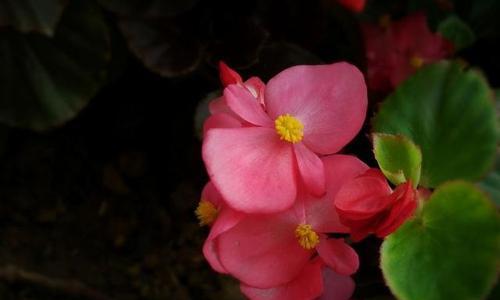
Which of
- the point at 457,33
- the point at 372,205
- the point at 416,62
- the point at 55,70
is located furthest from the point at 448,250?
the point at 55,70

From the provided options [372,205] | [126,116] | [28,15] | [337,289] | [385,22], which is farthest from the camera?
[126,116]

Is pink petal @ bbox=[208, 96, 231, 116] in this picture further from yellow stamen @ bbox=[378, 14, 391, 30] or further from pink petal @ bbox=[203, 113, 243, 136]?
yellow stamen @ bbox=[378, 14, 391, 30]

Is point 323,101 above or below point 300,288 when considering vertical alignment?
above

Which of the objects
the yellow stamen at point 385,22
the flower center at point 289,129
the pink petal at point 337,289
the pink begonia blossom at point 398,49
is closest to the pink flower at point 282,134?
the flower center at point 289,129

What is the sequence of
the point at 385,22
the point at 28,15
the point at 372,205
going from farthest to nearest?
the point at 385,22, the point at 28,15, the point at 372,205

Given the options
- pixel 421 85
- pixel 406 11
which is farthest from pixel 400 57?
pixel 421 85

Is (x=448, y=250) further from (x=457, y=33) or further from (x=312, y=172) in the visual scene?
(x=457, y=33)
